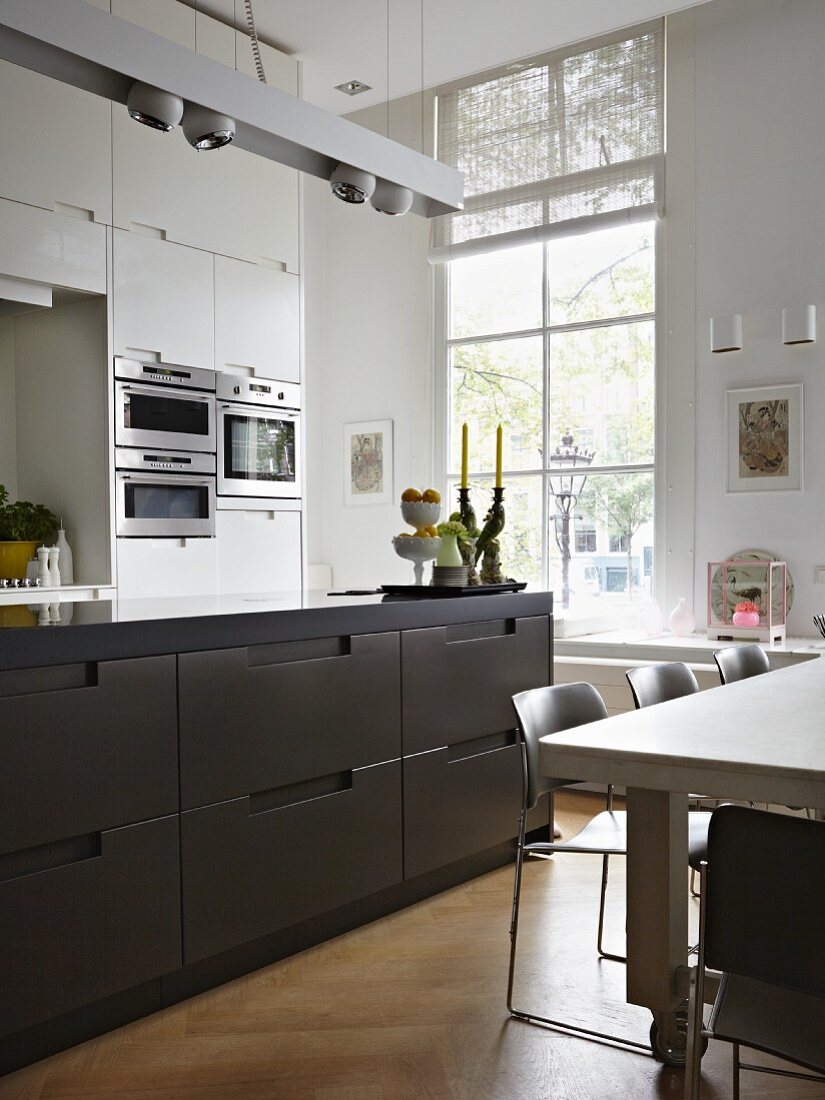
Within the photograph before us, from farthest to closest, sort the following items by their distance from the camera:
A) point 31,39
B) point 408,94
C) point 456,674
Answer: point 408,94, point 456,674, point 31,39

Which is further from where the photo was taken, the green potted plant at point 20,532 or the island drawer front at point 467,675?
the green potted plant at point 20,532

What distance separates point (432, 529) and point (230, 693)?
3.66 feet

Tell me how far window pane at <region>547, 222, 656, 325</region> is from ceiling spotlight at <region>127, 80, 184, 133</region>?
342cm

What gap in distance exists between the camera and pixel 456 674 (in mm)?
3244

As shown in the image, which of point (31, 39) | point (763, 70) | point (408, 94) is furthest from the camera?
point (408, 94)

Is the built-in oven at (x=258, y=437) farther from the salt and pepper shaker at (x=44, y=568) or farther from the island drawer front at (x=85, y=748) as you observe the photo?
the island drawer front at (x=85, y=748)

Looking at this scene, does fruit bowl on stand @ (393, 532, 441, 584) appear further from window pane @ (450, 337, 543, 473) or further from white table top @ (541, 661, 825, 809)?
window pane @ (450, 337, 543, 473)

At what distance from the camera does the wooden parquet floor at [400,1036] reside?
6.91 feet

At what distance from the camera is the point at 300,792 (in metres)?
2.72

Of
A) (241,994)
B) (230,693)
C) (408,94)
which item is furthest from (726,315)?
(241,994)

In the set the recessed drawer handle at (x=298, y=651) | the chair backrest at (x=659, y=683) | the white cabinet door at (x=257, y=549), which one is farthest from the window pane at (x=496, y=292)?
the recessed drawer handle at (x=298, y=651)

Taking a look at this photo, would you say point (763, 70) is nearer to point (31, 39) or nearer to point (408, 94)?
point (408, 94)

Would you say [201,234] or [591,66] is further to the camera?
[591,66]

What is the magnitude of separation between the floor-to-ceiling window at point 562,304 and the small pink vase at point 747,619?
715mm
